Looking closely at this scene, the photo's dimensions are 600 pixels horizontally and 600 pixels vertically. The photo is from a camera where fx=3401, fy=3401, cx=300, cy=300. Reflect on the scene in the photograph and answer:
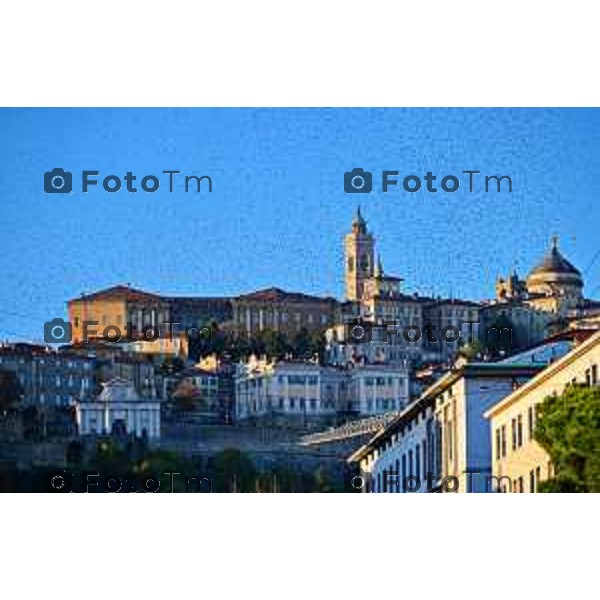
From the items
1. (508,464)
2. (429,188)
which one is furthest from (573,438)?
(429,188)

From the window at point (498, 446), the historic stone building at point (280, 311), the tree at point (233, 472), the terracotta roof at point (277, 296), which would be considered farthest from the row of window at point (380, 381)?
the tree at point (233, 472)

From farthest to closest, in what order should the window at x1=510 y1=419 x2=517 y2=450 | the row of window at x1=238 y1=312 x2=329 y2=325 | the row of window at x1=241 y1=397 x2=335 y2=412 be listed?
the row of window at x1=241 y1=397 x2=335 y2=412, the row of window at x1=238 y1=312 x2=329 y2=325, the window at x1=510 y1=419 x2=517 y2=450

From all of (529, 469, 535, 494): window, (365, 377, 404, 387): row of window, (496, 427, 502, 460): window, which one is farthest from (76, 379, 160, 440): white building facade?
(529, 469, 535, 494): window

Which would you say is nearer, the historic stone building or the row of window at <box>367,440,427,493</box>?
the row of window at <box>367,440,427,493</box>

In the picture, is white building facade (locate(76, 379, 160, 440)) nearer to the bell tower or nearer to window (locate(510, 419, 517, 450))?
the bell tower

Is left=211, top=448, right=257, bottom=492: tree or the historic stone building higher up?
the historic stone building

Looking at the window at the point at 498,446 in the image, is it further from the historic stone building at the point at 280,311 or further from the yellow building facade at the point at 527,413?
the historic stone building at the point at 280,311
